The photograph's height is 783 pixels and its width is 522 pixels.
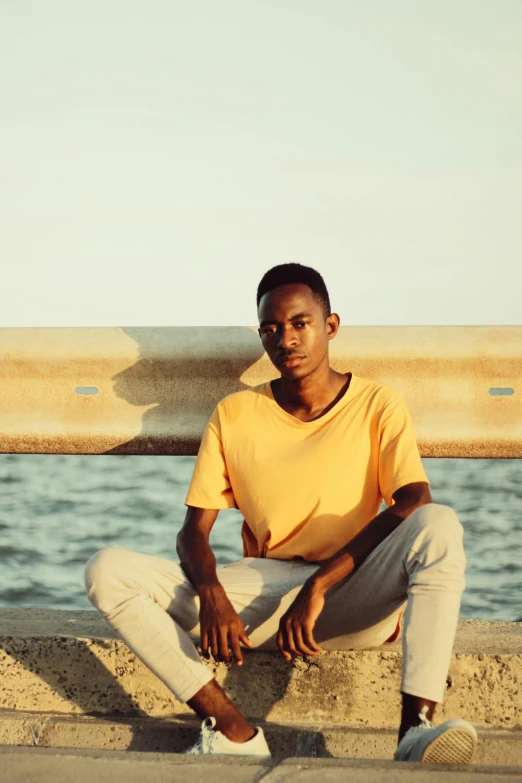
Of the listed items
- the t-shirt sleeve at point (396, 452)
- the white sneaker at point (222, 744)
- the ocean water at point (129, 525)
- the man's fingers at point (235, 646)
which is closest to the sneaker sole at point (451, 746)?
the white sneaker at point (222, 744)

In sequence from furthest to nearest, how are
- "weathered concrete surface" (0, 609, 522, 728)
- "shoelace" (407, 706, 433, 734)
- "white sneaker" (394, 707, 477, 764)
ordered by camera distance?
"weathered concrete surface" (0, 609, 522, 728)
"shoelace" (407, 706, 433, 734)
"white sneaker" (394, 707, 477, 764)

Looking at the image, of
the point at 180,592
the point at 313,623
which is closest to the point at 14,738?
the point at 180,592

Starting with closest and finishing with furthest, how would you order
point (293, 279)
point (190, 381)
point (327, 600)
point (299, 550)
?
point (327, 600), point (299, 550), point (293, 279), point (190, 381)

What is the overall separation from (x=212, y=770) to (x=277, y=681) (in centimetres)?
110

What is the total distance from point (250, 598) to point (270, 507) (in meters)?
0.33

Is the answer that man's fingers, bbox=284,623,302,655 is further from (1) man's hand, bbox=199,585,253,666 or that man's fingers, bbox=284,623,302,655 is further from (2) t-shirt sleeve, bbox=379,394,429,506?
(2) t-shirt sleeve, bbox=379,394,429,506

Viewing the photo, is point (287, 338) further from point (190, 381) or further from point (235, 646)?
point (235, 646)

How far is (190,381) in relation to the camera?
457 centimetres

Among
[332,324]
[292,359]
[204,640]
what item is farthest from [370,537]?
[332,324]

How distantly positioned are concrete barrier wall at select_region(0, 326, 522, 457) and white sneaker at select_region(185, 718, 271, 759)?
4.61 ft

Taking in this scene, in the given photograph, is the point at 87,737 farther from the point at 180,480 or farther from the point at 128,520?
the point at 180,480

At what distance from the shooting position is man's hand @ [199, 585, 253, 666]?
356 cm

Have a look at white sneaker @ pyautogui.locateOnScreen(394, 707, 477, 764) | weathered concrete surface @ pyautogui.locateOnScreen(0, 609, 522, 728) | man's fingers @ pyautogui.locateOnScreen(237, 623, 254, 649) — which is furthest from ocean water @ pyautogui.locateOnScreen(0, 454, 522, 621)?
white sneaker @ pyautogui.locateOnScreen(394, 707, 477, 764)

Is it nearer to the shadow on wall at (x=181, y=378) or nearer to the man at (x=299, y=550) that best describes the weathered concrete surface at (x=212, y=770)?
the man at (x=299, y=550)
